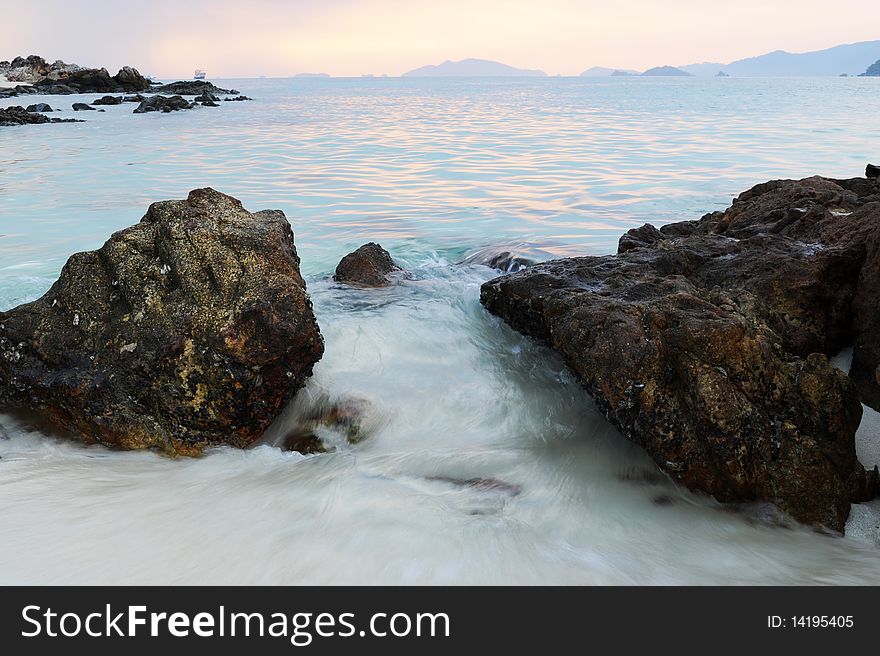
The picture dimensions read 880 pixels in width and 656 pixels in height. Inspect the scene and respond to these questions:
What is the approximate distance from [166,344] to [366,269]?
3.21 meters

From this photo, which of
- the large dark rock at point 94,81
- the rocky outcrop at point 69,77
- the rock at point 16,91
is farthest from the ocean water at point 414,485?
the rocky outcrop at point 69,77

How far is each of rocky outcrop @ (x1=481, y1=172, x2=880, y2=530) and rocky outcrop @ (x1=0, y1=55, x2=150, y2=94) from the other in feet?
195

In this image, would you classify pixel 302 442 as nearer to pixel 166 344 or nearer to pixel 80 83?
pixel 166 344

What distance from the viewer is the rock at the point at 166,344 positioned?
356 cm

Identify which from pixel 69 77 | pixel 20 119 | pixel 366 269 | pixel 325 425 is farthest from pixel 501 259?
pixel 69 77

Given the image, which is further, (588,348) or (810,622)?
(588,348)

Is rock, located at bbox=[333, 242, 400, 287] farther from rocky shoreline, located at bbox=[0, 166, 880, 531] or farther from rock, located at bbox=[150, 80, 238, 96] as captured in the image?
rock, located at bbox=[150, 80, 238, 96]

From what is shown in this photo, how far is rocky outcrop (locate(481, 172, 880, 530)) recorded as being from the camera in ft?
10.1

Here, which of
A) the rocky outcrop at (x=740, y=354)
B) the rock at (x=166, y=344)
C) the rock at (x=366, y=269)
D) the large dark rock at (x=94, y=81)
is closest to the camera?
the rocky outcrop at (x=740, y=354)

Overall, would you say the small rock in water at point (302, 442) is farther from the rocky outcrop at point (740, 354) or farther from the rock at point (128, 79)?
the rock at point (128, 79)

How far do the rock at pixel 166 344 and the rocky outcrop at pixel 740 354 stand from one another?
1.68m

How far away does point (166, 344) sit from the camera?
11.6 feet

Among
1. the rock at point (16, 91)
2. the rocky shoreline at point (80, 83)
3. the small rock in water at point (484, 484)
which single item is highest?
the rocky shoreline at point (80, 83)

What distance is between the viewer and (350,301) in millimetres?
5992
